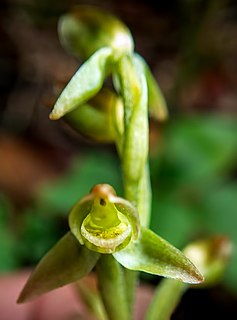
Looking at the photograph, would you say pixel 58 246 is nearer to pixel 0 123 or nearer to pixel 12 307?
pixel 12 307

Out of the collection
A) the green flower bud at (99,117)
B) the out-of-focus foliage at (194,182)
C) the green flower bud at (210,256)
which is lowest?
the out-of-focus foliage at (194,182)

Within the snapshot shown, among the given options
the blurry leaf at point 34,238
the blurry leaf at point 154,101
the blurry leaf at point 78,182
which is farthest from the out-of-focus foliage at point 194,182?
the blurry leaf at point 154,101

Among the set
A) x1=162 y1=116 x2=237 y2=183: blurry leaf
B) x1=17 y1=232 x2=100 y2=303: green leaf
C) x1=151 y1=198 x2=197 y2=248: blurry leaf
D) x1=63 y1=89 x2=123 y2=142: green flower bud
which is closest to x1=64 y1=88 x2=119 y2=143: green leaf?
x1=63 y1=89 x2=123 y2=142: green flower bud

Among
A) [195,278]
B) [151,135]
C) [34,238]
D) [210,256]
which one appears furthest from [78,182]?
[195,278]

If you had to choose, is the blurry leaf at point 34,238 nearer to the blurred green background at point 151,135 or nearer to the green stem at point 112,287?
the blurred green background at point 151,135

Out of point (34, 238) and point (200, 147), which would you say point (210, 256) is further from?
point (200, 147)

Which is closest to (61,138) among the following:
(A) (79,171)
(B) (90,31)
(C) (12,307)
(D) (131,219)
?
(A) (79,171)
